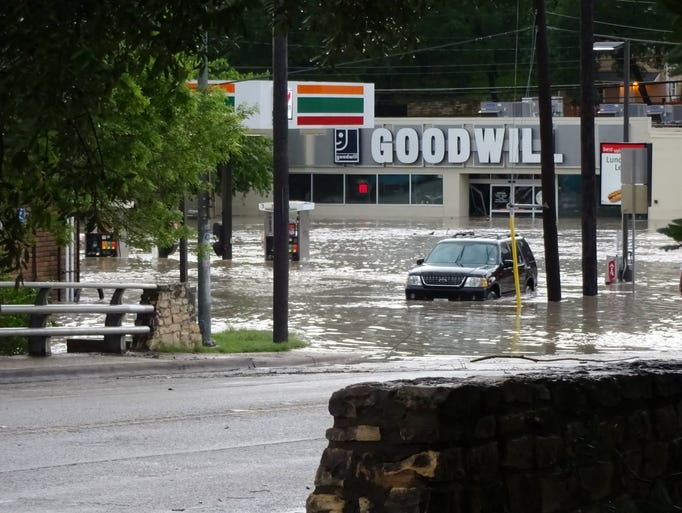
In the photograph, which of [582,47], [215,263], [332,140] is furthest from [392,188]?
[582,47]

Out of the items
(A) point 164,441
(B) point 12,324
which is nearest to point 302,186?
(B) point 12,324

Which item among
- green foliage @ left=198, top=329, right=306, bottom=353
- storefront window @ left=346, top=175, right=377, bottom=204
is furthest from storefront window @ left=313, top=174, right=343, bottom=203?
green foliage @ left=198, top=329, right=306, bottom=353

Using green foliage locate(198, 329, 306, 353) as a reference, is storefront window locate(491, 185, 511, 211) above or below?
above

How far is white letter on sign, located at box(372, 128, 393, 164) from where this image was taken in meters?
70.6

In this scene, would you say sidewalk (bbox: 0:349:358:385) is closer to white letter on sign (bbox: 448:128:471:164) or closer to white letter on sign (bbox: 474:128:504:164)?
white letter on sign (bbox: 474:128:504:164)

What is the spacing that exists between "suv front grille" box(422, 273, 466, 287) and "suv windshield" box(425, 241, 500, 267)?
0.92m

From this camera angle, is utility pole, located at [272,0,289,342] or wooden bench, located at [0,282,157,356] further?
utility pole, located at [272,0,289,342]

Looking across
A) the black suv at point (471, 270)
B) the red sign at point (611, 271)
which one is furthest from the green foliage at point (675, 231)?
the red sign at point (611, 271)

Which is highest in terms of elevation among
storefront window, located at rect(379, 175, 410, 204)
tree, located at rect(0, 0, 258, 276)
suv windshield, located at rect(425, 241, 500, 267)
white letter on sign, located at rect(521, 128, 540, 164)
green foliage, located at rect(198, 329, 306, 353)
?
white letter on sign, located at rect(521, 128, 540, 164)

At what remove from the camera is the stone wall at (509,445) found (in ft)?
18.6

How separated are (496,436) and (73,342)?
13.5m

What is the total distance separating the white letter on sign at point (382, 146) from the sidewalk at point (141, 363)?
2005 inches

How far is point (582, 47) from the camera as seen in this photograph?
30375mm

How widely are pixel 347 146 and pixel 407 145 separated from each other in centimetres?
330
